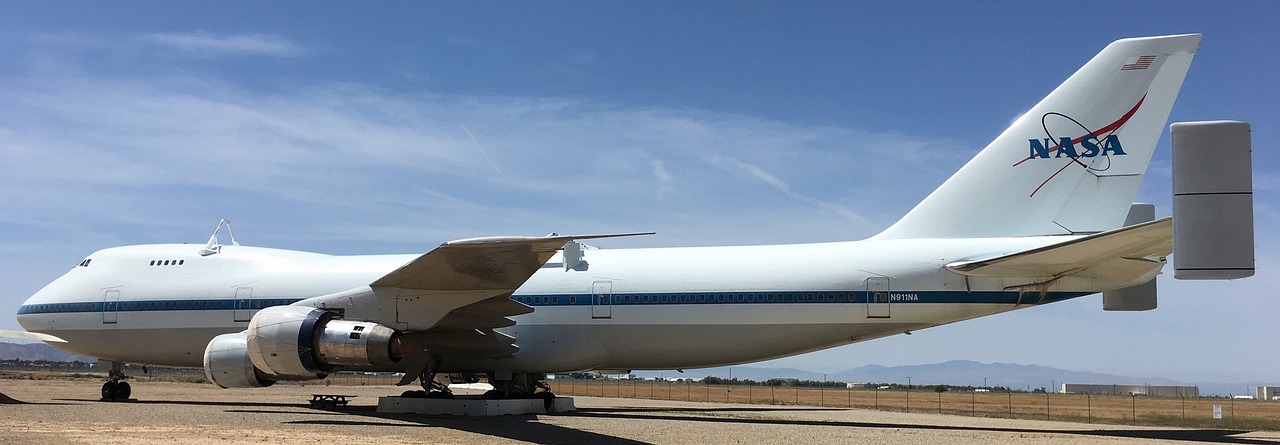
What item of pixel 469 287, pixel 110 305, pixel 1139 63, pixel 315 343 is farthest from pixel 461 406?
pixel 1139 63

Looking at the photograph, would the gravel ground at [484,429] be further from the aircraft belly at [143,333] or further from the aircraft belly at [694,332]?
the aircraft belly at [143,333]

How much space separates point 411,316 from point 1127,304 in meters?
11.2

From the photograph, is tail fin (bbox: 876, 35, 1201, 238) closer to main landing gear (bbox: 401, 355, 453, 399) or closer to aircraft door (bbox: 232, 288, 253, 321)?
main landing gear (bbox: 401, 355, 453, 399)

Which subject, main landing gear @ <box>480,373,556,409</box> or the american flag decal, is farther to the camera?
main landing gear @ <box>480,373,556,409</box>

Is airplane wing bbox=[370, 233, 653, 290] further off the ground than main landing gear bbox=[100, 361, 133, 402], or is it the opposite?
airplane wing bbox=[370, 233, 653, 290]

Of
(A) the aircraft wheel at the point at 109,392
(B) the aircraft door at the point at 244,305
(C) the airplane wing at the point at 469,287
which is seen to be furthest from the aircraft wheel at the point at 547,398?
(A) the aircraft wheel at the point at 109,392

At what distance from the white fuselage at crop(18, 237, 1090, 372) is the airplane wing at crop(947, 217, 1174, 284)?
27 centimetres

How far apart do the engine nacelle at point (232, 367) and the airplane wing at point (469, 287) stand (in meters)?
2.46

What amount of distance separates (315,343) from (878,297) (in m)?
8.68

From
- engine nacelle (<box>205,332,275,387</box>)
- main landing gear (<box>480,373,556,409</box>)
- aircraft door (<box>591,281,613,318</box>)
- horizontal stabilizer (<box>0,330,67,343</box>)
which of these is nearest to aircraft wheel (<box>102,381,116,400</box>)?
horizontal stabilizer (<box>0,330,67,343</box>)

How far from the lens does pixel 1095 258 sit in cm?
1365

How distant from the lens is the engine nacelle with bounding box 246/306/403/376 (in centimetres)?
1383

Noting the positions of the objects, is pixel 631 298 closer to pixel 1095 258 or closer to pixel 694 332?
pixel 694 332

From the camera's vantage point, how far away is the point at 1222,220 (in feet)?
25.9
